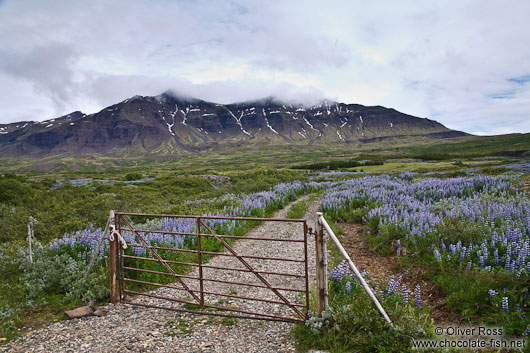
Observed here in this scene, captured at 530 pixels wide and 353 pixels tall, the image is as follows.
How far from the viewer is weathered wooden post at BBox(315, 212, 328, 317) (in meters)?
5.00

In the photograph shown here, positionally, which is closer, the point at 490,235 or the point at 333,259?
the point at 490,235

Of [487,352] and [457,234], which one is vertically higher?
[457,234]

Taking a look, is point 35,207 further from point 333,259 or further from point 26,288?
point 333,259

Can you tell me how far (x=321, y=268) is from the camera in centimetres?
503

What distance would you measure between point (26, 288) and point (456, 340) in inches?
366

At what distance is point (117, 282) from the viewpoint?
752 cm

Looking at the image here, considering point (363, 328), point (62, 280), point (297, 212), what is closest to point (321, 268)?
point (363, 328)

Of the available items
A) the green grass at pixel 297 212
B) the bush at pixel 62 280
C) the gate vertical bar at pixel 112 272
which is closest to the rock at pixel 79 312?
the bush at pixel 62 280

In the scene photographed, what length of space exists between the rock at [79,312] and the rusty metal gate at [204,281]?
1.79ft

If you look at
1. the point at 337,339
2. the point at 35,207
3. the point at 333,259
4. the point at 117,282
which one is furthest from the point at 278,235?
the point at 35,207

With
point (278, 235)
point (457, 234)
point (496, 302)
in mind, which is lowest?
point (278, 235)

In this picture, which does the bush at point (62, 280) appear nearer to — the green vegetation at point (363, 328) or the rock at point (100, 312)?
the rock at point (100, 312)

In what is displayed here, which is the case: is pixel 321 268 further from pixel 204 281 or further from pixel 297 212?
pixel 297 212

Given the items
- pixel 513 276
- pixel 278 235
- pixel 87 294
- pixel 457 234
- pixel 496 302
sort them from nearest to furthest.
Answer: pixel 496 302 < pixel 513 276 < pixel 87 294 < pixel 457 234 < pixel 278 235
